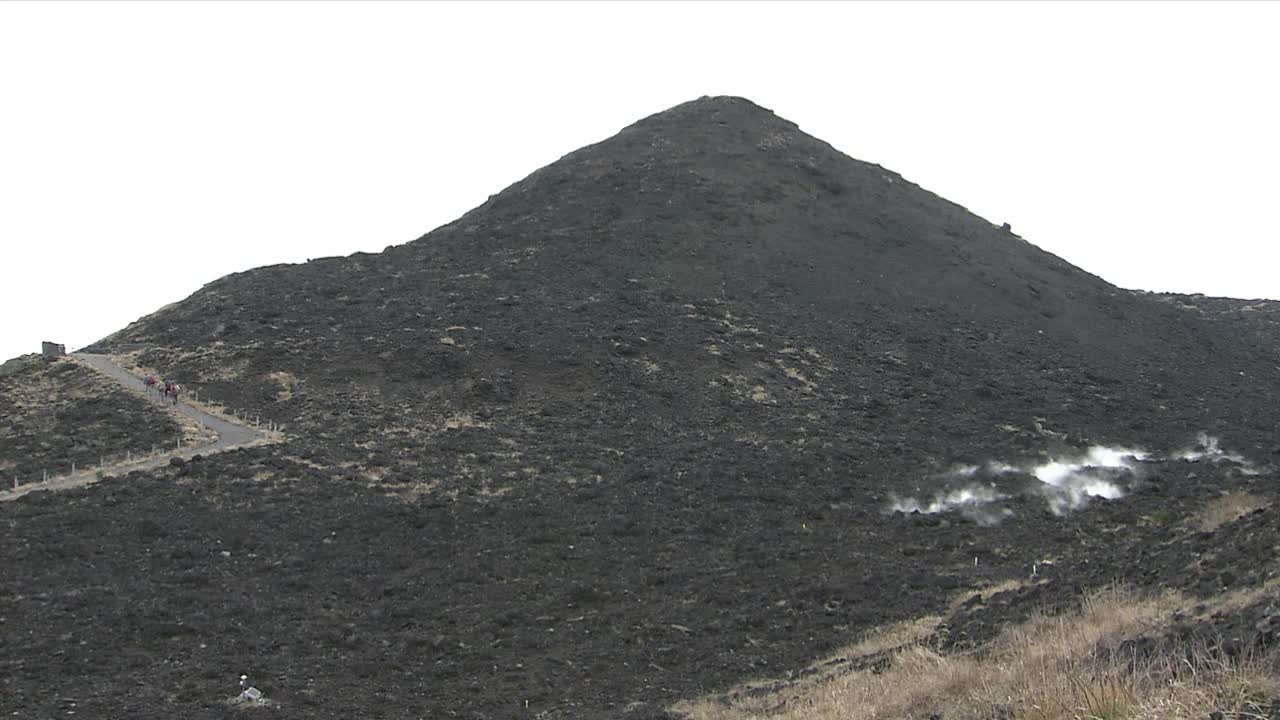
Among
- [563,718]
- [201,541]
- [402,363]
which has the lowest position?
[563,718]

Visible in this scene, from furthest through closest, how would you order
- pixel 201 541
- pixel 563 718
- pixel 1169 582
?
pixel 201 541
pixel 563 718
pixel 1169 582

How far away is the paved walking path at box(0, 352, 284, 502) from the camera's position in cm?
3219

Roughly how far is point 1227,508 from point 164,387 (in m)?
→ 35.7

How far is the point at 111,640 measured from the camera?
877 inches

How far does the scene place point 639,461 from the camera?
36.2 meters

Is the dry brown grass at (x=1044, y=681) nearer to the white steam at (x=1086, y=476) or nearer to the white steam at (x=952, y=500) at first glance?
the white steam at (x=952, y=500)

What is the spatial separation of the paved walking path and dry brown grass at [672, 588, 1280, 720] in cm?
2236

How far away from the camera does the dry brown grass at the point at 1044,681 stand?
8.11 meters

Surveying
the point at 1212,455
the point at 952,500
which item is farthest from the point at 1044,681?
the point at 1212,455

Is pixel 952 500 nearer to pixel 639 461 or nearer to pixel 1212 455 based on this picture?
pixel 639 461

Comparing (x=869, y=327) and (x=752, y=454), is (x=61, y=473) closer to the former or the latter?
(x=752, y=454)

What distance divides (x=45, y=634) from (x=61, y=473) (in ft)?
40.3

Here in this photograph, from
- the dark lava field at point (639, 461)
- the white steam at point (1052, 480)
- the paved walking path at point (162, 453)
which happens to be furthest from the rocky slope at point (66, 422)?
the white steam at point (1052, 480)

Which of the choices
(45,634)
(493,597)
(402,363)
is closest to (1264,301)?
(402,363)
